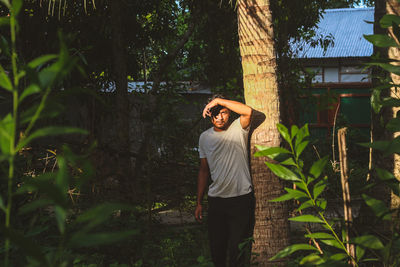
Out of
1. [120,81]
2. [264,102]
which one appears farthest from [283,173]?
[120,81]

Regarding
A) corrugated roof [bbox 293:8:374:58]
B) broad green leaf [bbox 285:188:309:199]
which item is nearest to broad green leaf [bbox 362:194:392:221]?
broad green leaf [bbox 285:188:309:199]

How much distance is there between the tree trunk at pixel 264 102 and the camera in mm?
4312

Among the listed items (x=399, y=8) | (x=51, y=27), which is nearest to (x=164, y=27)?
(x=51, y=27)

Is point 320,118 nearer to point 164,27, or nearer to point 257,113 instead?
point 164,27

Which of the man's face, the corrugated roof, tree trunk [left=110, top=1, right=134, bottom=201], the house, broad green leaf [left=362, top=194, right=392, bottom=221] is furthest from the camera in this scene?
the corrugated roof

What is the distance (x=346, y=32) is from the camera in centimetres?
2706

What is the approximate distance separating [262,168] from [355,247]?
3193mm

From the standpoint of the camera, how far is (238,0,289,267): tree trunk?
431cm

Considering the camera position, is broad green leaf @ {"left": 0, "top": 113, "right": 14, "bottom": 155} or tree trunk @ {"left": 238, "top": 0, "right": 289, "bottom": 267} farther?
tree trunk @ {"left": 238, "top": 0, "right": 289, "bottom": 267}

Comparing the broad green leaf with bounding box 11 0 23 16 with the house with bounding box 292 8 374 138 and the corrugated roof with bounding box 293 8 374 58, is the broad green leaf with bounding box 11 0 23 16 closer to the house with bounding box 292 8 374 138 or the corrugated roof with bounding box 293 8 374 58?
the house with bounding box 292 8 374 138

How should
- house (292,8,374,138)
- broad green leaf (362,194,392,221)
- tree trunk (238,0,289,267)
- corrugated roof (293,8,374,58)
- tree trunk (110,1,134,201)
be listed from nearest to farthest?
1. broad green leaf (362,194,392,221)
2. tree trunk (238,0,289,267)
3. tree trunk (110,1,134,201)
4. house (292,8,374,138)
5. corrugated roof (293,8,374,58)

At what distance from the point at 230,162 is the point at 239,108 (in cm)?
61

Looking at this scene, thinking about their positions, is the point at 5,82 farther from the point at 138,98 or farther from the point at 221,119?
the point at 138,98

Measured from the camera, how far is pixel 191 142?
30.0 feet
